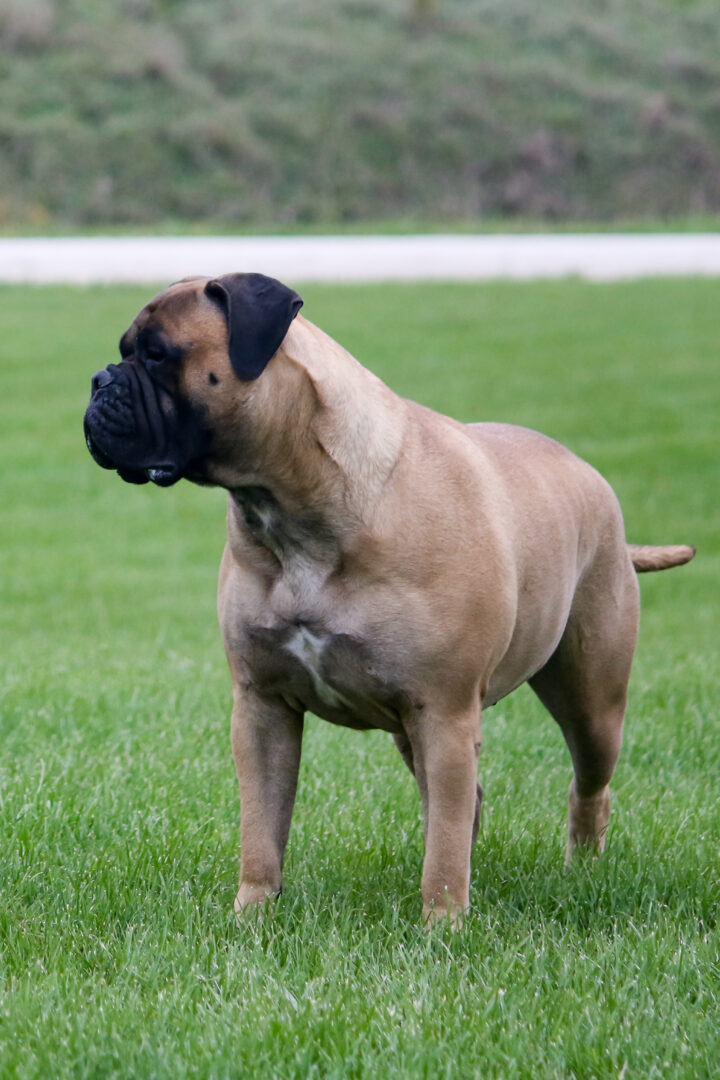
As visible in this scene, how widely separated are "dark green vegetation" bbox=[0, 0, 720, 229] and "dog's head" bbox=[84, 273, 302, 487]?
77.8 ft

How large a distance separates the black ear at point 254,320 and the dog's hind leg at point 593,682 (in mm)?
1531

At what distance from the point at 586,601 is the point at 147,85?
29850mm

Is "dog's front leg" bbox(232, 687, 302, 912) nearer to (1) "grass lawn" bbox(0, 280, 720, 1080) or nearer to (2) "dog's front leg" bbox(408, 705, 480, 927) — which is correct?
(1) "grass lawn" bbox(0, 280, 720, 1080)

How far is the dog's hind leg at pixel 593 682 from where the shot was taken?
14.9 ft

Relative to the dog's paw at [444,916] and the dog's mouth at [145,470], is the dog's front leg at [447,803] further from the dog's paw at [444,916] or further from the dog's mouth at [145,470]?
the dog's mouth at [145,470]

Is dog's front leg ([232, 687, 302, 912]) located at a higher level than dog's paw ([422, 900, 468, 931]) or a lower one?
higher

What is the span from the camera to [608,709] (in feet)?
15.2

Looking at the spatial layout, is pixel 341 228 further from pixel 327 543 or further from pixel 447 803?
pixel 447 803

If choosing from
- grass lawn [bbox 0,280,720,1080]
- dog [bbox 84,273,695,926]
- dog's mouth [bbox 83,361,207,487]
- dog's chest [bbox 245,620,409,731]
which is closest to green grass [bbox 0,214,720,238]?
grass lawn [bbox 0,280,720,1080]

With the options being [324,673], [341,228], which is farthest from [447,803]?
[341,228]

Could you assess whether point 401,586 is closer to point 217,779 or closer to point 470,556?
point 470,556

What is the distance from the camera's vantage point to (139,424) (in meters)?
3.48

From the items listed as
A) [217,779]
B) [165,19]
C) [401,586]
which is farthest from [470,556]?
[165,19]

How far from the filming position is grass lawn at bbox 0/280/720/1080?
3059 mm
